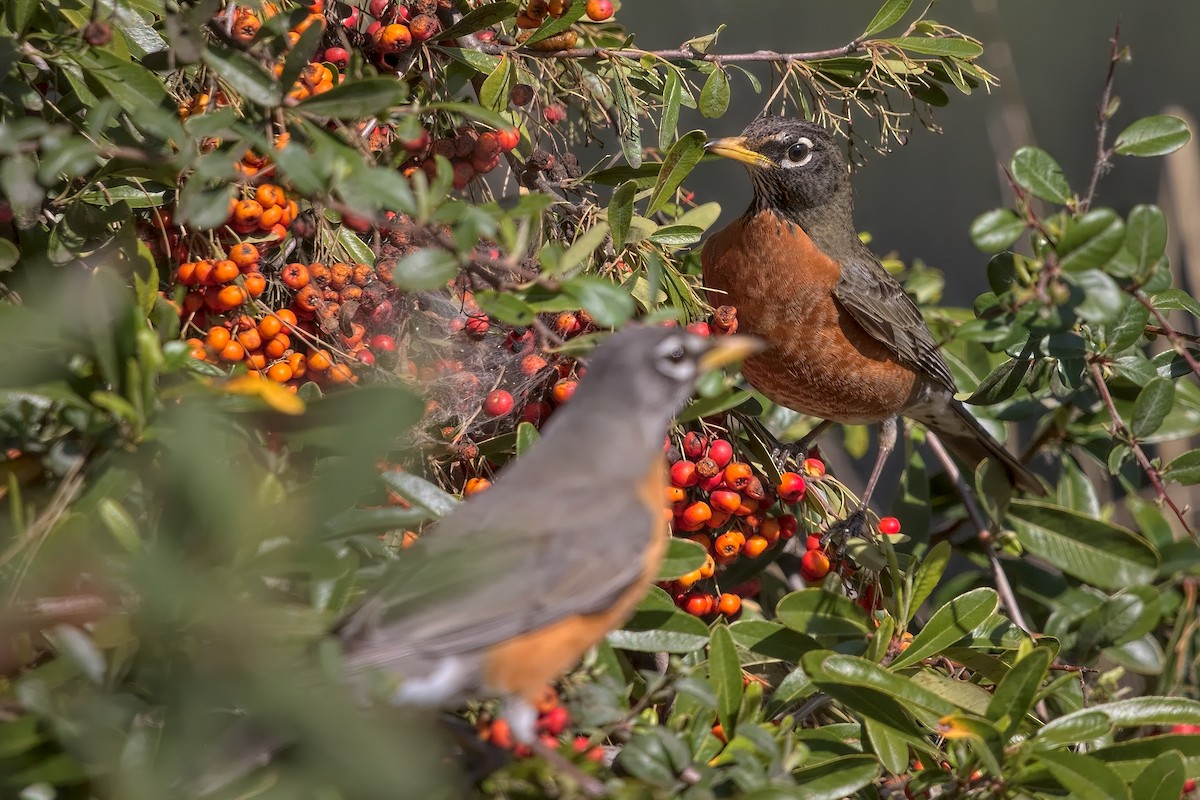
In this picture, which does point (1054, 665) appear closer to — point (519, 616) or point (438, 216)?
point (519, 616)

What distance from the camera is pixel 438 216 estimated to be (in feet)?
4.31

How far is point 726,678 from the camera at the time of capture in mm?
1655

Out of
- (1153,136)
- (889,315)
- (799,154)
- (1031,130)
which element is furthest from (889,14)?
(1031,130)

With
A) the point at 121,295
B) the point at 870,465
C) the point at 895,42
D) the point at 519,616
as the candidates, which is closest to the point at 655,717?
the point at 519,616

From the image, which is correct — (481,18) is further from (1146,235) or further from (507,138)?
(1146,235)

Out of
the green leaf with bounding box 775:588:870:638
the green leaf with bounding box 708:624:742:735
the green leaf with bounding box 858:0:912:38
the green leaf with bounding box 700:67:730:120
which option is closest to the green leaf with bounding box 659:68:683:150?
the green leaf with bounding box 700:67:730:120

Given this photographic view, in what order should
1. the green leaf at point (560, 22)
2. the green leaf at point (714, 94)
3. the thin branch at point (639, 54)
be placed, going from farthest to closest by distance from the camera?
the green leaf at point (714, 94)
the thin branch at point (639, 54)
the green leaf at point (560, 22)

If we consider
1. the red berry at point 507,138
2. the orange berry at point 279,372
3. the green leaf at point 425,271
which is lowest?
the orange berry at point 279,372

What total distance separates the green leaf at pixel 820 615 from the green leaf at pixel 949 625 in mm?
96

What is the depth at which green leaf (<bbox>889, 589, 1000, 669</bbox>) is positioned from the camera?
1.93 meters

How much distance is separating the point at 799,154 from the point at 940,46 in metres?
0.90

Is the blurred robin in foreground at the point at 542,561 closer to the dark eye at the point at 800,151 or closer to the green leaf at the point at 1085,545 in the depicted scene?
the green leaf at the point at 1085,545

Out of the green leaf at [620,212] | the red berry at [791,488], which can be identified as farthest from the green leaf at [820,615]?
the green leaf at [620,212]

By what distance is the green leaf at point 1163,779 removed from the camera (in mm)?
1653
